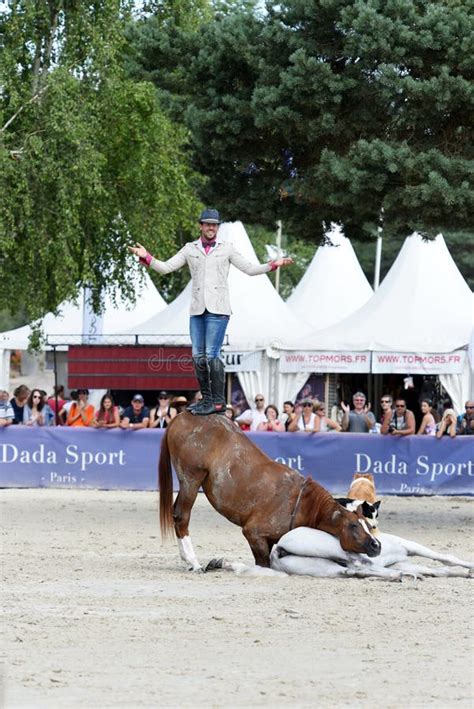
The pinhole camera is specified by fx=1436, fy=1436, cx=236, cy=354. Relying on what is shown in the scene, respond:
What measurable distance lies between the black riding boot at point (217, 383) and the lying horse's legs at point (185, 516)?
27.4 inches

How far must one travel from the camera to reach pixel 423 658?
8695 mm

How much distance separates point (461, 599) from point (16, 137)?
23.3 meters

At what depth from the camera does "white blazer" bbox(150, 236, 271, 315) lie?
1361cm

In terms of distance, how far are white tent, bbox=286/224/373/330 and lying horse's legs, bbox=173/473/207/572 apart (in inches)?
943

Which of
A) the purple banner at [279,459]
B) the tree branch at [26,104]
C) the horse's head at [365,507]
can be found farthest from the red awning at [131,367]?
the horse's head at [365,507]

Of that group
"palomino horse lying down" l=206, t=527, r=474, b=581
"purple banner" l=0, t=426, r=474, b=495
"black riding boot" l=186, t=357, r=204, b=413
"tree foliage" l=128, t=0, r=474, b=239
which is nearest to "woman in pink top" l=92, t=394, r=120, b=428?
"purple banner" l=0, t=426, r=474, b=495

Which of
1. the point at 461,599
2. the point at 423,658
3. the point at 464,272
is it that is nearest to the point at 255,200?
the point at 461,599

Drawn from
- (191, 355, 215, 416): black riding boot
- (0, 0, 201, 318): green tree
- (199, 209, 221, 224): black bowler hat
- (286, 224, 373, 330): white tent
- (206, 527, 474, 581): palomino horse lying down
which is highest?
(0, 0, 201, 318): green tree

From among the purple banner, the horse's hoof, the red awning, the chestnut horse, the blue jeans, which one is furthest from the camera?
the red awning

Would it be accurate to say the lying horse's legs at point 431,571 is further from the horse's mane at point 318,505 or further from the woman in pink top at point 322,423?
the woman in pink top at point 322,423

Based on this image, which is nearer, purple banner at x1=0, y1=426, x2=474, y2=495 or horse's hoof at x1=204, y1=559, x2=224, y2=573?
horse's hoof at x1=204, y1=559, x2=224, y2=573

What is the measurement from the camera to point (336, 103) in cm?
1886

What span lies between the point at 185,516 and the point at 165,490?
405mm

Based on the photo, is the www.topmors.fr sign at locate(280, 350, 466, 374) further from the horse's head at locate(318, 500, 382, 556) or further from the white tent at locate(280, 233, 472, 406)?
the horse's head at locate(318, 500, 382, 556)
